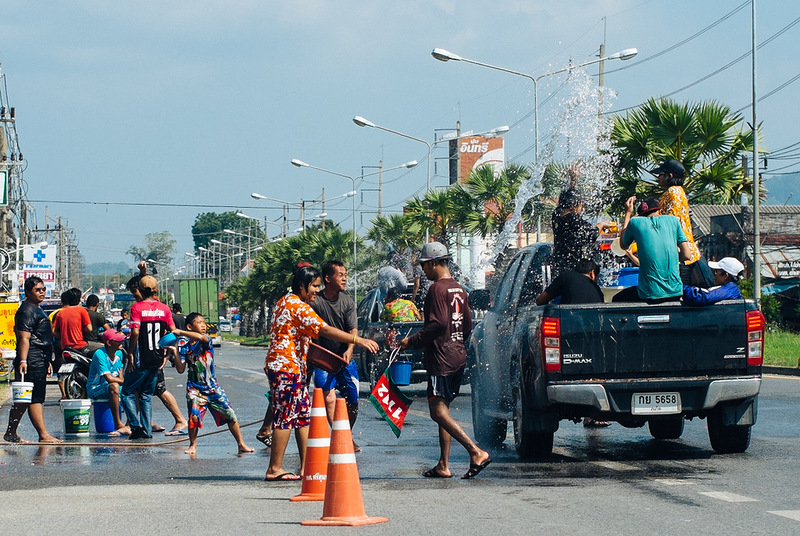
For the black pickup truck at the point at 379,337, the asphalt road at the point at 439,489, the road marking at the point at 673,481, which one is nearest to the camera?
the asphalt road at the point at 439,489

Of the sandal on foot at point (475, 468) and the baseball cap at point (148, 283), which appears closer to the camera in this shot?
the sandal on foot at point (475, 468)

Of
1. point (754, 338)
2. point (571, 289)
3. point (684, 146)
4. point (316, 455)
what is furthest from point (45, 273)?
point (316, 455)

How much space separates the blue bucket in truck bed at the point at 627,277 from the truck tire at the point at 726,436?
2.09 m

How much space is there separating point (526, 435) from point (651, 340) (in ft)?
4.41

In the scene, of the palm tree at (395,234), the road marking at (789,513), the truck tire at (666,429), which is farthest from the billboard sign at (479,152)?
the road marking at (789,513)

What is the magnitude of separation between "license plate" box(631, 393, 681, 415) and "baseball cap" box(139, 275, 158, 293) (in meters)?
5.66

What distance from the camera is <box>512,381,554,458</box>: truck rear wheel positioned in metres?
10.1

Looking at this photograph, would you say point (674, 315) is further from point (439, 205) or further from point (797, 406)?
point (439, 205)

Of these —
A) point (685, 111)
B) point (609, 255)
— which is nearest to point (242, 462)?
point (609, 255)

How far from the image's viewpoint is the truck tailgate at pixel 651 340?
378 inches

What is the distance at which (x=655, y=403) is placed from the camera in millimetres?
9688

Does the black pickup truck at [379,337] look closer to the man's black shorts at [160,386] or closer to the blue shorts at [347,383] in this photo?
the man's black shorts at [160,386]

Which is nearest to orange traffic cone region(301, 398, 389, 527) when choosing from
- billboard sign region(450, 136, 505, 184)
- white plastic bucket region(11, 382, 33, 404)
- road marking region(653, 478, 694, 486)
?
road marking region(653, 478, 694, 486)

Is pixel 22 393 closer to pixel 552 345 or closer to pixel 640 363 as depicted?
pixel 552 345
